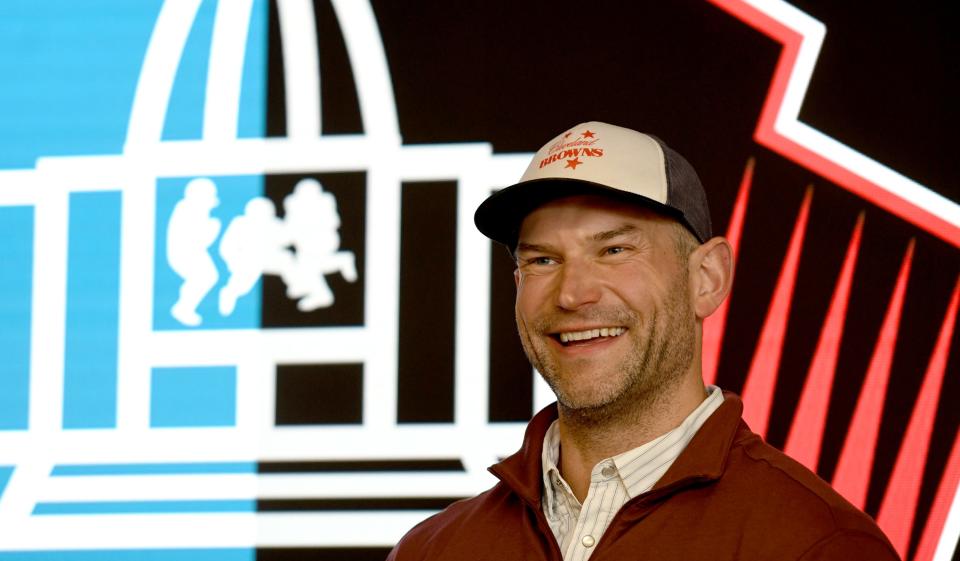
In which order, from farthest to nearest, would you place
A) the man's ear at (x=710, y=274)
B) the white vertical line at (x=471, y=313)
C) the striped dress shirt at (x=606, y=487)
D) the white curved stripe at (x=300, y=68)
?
1. the white curved stripe at (x=300, y=68)
2. the white vertical line at (x=471, y=313)
3. the man's ear at (x=710, y=274)
4. the striped dress shirt at (x=606, y=487)

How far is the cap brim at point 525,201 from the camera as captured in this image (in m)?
1.24

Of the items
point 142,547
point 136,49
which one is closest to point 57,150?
point 136,49

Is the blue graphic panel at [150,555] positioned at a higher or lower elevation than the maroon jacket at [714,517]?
lower

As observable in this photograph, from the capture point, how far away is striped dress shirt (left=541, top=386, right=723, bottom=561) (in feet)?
3.98

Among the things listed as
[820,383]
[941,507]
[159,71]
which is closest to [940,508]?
[941,507]

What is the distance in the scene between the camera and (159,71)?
2.48 metres

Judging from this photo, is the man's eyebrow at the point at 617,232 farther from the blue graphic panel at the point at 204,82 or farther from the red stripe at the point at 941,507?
the blue graphic panel at the point at 204,82

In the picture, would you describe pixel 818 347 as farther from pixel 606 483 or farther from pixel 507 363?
pixel 606 483

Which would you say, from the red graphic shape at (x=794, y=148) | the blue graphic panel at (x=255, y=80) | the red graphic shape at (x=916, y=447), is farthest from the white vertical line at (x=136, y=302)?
the red graphic shape at (x=916, y=447)

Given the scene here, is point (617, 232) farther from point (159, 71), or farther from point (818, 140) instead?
point (159, 71)

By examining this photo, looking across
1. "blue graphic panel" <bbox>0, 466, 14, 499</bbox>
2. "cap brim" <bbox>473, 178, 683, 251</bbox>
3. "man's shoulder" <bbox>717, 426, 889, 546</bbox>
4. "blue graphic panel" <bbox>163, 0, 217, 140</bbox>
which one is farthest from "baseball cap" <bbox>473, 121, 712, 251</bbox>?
"blue graphic panel" <bbox>0, 466, 14, 499</bbox>

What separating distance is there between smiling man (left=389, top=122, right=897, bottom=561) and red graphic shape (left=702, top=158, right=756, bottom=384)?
2.95 feet

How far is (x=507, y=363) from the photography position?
90.9 inches

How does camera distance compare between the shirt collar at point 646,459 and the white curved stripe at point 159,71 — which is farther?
the white curved stripe at point 159,71
